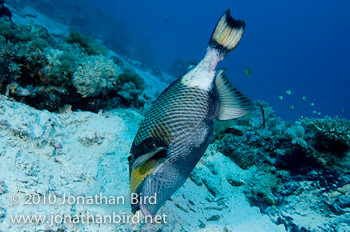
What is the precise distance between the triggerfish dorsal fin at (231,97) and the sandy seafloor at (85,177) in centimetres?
158

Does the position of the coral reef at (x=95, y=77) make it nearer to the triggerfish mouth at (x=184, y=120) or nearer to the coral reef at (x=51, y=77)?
the coral reef at (x=51, y=77)

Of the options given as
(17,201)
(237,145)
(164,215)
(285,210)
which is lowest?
(17,201)

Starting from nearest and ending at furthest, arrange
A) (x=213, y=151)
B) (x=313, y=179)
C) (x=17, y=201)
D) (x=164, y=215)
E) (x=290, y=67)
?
(x=17, y=201) → (x=164, y=215) → (x=313, y=179) → (x=213, y=151) → (x=290, y=67)

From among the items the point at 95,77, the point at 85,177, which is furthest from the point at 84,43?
the point at 85,177

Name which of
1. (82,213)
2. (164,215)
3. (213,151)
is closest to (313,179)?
(213,151)

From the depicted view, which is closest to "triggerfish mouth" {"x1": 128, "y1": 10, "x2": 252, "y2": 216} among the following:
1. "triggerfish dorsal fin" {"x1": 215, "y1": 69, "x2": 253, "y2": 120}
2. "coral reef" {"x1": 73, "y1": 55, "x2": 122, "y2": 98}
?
"triggerfish dorsal fin" {"x1": 215, "y1": 69, "x2": 253, "y2": 120}

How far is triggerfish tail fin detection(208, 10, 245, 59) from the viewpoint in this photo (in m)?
1.32

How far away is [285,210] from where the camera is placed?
3096 mm

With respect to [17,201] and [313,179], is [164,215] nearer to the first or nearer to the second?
[17,201]

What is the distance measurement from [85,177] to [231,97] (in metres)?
2.04

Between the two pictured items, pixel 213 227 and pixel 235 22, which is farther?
pixel 213 227

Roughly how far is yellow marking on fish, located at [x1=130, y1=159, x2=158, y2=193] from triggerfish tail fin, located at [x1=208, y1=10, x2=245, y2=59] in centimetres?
95

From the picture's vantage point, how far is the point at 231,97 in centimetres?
143

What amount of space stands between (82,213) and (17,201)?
58 centimetres
